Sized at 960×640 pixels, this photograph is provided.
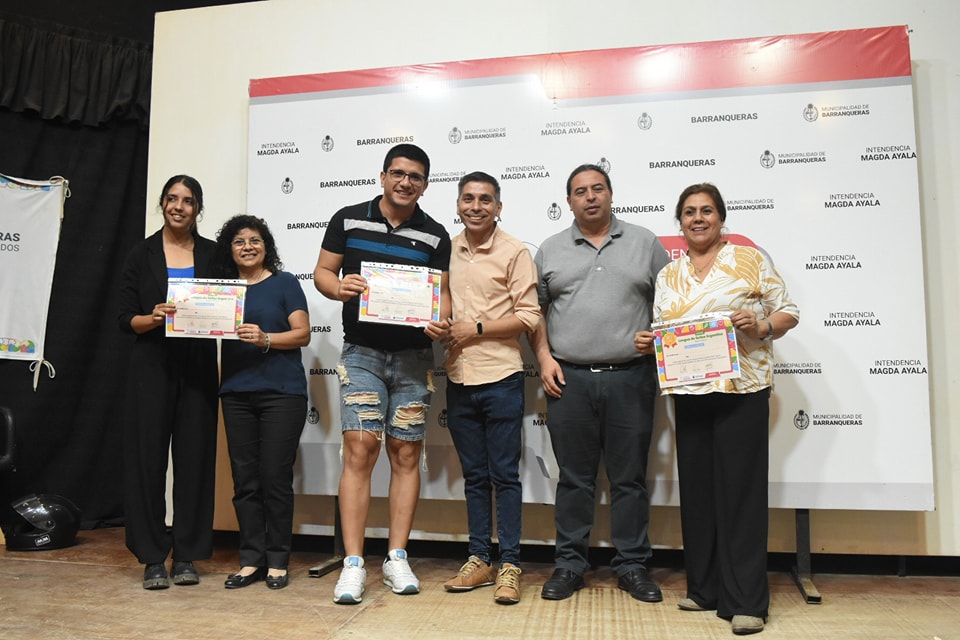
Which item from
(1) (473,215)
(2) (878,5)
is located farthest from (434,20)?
(2) (878,5)

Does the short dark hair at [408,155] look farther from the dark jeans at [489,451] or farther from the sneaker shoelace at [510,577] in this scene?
the sneaker shoelace at [510,577]

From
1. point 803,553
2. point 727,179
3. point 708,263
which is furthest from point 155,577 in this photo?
point 727,179

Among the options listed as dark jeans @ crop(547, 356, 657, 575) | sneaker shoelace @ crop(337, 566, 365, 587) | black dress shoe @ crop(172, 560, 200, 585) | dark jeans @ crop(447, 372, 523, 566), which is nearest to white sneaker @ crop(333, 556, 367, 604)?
sneaker shoelace @ crop(337, 566, 365, 587)

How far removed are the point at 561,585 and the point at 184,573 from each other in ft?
5.13

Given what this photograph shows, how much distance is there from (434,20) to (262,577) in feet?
9.49

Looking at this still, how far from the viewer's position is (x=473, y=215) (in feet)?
9.07

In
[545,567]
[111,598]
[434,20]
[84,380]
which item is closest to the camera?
[111,598]

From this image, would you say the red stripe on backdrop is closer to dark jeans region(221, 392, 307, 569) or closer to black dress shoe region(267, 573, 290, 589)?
dark jeans region(221, 392, 307, 569)

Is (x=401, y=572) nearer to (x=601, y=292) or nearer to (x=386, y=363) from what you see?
(x=386, y=363)

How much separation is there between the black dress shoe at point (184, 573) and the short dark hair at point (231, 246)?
1.23m

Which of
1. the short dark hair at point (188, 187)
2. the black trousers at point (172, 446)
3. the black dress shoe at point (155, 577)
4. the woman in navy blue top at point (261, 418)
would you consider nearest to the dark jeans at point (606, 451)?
the woman in navy blue top at point (261, 418)

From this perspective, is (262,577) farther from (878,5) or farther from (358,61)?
(878,5)

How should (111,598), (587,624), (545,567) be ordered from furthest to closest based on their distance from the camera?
(545,567) < (111,598) < (587,624)

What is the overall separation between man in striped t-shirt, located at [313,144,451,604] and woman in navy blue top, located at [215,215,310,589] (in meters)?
0.27
